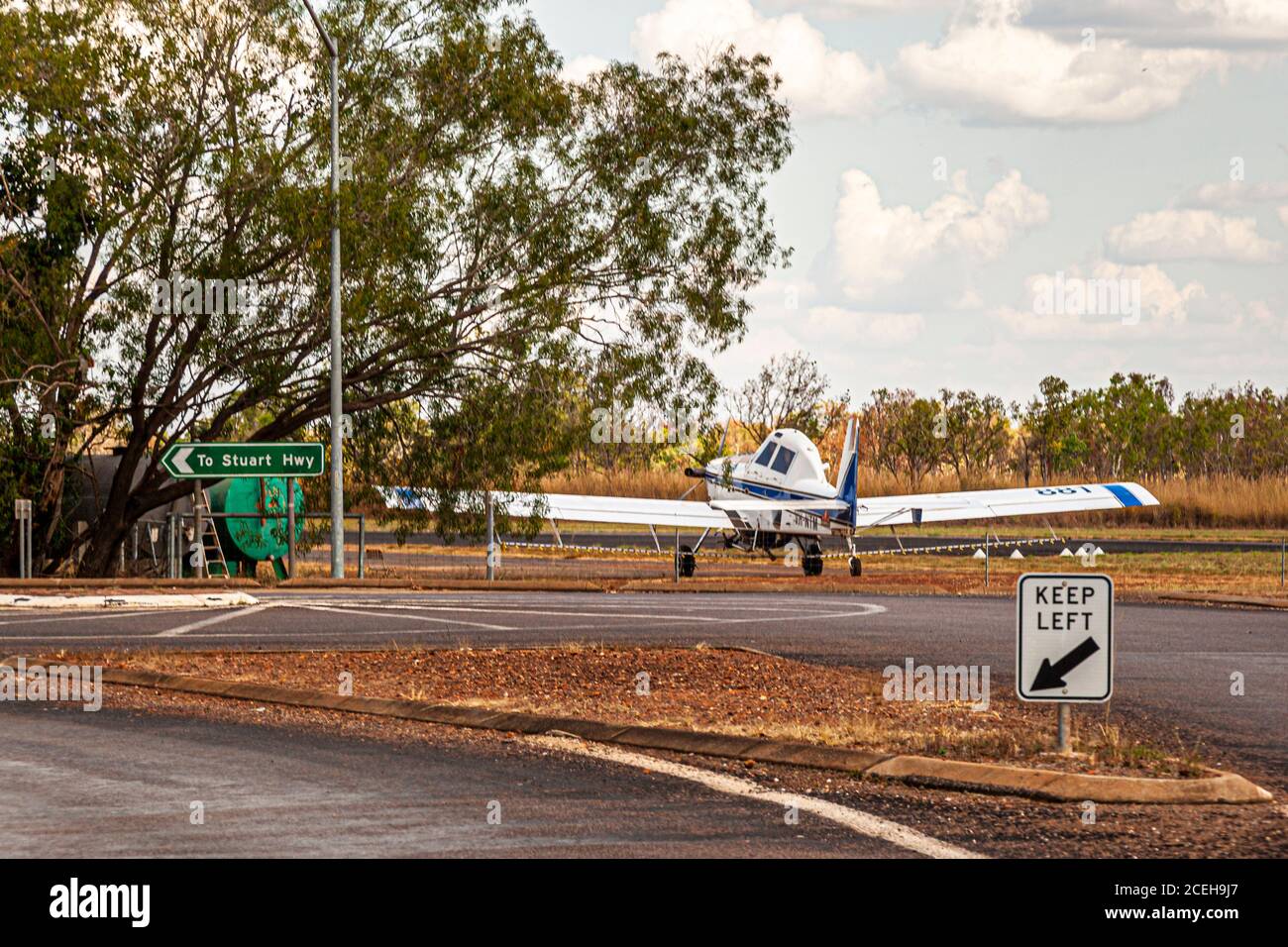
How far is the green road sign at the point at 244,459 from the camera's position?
28312 millimetres

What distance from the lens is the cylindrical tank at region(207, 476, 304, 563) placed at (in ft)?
122

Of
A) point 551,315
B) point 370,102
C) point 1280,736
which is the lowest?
point 1280,736

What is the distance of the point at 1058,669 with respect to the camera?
10227 mm

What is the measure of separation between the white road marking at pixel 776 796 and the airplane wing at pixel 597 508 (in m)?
23.5

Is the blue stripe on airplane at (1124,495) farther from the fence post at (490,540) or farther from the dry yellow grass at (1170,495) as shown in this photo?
the dry yellow grass at (1170,495)

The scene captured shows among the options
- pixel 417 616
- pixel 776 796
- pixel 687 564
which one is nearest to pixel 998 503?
pixel 687 564

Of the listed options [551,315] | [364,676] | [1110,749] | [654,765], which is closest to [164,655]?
[364,676]

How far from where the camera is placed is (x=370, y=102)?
35.0 metres

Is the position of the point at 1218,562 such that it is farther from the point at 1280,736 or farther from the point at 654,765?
the point at 654,765

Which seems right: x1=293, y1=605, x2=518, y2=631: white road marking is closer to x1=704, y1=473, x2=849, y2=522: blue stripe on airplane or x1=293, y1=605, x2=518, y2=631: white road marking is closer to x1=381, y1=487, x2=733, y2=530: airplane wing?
x1=381, y1=487, x2=733, y2=530: airplane wing

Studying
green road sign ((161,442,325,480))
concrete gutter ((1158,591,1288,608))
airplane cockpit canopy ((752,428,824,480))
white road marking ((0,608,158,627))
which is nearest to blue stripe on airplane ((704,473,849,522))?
airplane cockpit canopy ((752,428,824,480))

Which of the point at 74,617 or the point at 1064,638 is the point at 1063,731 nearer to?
the point at 1064,638

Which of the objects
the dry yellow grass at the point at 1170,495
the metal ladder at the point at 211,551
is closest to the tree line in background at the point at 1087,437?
the dry yellow grass at the point at 1170,495
